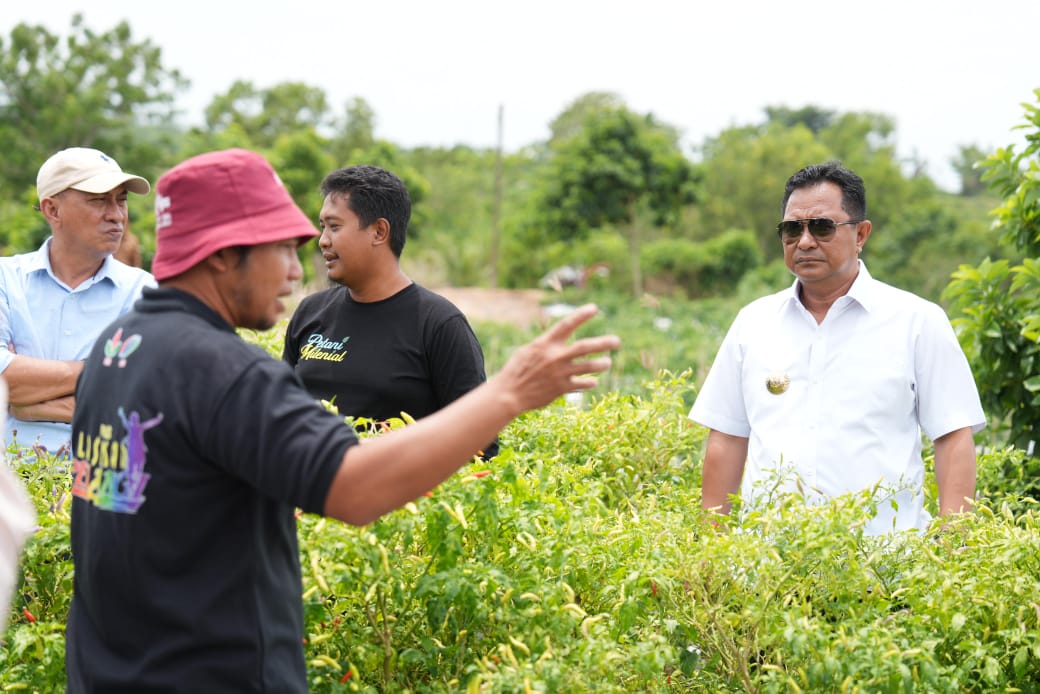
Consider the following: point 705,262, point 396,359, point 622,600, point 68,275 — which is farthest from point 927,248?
point 622,600

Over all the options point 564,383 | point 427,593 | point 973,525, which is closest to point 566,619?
point 427,593

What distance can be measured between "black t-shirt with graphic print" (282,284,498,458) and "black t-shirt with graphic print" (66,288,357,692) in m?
1.49

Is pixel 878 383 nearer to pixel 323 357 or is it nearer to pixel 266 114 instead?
pixel 323 357

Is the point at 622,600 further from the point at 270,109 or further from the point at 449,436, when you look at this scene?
the point at 270,109

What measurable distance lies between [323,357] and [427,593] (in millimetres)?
1371

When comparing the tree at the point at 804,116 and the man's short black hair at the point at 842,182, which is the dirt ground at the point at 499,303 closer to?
the man's short black hair at the point at 842,182

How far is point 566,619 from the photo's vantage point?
7.30 feet

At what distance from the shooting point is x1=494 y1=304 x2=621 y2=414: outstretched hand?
5.67ft

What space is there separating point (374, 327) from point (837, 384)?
A: 1.46 metres

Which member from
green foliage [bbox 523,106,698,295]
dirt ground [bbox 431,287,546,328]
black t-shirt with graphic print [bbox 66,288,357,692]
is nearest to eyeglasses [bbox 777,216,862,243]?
black t-shirt with graphic print [bbox 66,288,357,692]

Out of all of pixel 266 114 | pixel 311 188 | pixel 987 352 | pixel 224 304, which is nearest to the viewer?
pixel 224 304

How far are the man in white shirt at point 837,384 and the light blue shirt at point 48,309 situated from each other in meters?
2.08

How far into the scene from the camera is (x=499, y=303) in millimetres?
26484

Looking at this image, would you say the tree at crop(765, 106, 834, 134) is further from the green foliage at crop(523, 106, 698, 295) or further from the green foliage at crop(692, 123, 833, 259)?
the green foliage at crop(523, 106, 698, 295)
